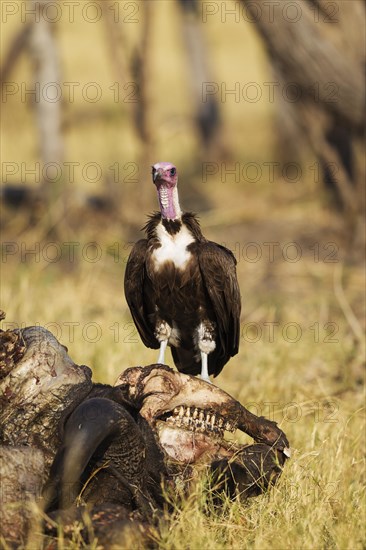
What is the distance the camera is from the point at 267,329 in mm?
7227

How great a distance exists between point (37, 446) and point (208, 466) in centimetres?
67

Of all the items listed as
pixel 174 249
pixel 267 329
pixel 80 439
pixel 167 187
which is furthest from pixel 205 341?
pixel 267 329

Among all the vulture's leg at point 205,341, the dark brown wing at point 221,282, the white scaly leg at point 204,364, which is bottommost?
the white scaly leg at point 204,364

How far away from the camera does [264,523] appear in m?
3.42

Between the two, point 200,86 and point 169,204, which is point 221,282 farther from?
point 200,86

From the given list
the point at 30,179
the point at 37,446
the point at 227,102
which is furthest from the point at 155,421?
the point at 227,102

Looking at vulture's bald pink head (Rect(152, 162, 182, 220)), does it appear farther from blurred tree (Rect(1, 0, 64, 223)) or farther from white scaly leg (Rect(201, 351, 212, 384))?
blurred tree (Rect(1, 0, 64, 223))

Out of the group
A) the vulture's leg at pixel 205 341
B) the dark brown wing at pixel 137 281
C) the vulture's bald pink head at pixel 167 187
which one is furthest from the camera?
the vulture's leg at pixel 205 341

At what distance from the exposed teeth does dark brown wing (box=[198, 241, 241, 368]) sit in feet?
3.64

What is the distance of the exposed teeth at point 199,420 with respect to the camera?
360 centimetres

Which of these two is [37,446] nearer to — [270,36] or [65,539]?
[65,539]

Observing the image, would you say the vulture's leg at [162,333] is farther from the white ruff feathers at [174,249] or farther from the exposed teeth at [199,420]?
the exposed teeth at [199,420]

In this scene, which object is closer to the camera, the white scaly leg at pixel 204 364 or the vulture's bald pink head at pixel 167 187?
the vulture's bald pink head at pixel 167 187

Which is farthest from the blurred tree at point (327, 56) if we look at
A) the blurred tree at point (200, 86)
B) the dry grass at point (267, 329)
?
the blurred tree at point (200, 86)
